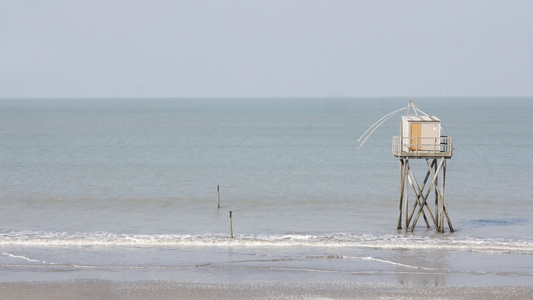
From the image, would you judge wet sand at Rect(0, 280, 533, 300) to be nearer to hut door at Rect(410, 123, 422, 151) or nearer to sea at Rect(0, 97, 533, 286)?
sea at Rect(0, 97, 533, 286)

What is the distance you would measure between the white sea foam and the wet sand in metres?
6.14

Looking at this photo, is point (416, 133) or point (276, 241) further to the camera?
point (416, 133)

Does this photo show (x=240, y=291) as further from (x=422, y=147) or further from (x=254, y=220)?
(x=254, y=220)

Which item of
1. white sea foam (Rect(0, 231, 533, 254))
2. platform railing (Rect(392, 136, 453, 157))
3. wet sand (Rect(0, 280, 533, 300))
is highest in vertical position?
platform railing (Rect(392, 136, 453, 157))

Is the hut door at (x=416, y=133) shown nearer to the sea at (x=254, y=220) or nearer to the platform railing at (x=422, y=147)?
the platform railing at (x=422, y=147)

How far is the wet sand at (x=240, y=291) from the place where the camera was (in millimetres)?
21391

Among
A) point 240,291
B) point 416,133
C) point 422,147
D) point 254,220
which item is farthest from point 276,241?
point 240,291

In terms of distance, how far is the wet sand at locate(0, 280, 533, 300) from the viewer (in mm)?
21391

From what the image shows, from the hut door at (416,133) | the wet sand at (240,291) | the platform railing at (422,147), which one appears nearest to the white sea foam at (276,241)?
the platform railing at (422,147)

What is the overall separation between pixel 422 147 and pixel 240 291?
11.6 metres

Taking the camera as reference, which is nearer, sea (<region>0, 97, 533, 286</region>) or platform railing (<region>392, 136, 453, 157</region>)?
sea (<region>0, 97, 533, 286</region>)

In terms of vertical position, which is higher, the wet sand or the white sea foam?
the white sea foam

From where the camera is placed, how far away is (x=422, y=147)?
29922mm

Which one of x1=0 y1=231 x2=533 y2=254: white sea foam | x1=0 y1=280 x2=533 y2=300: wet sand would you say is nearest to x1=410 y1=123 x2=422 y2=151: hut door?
x1=0 y1=231 x2=533 y2=254: white sea foam
